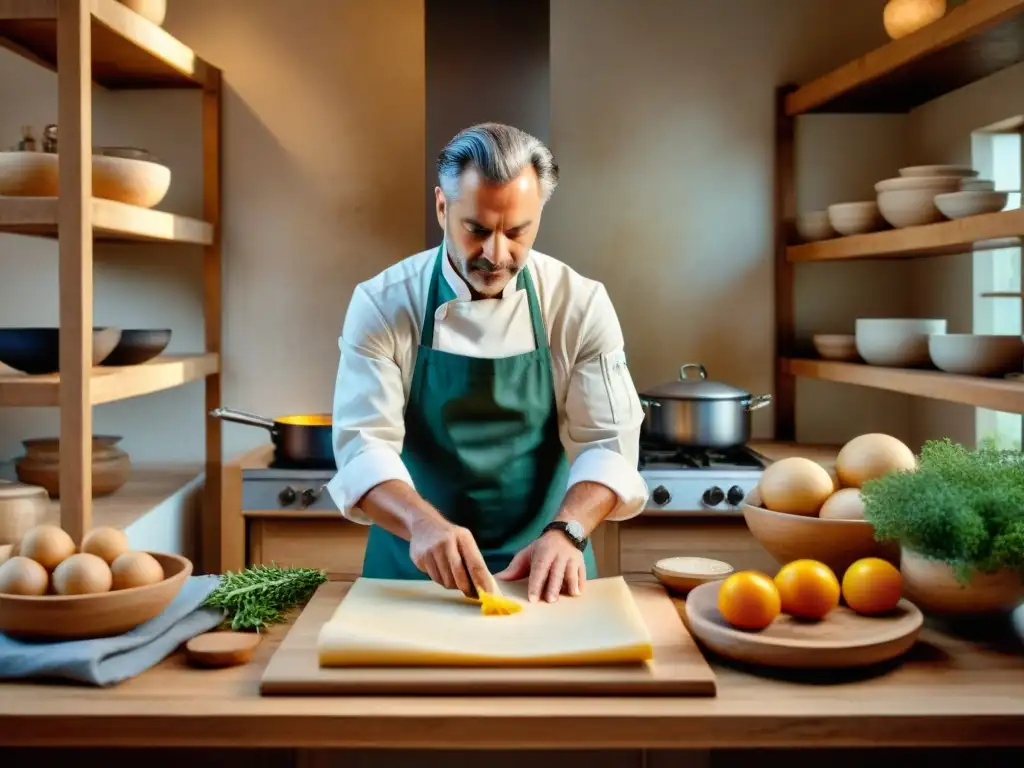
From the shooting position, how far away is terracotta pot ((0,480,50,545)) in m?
2.25

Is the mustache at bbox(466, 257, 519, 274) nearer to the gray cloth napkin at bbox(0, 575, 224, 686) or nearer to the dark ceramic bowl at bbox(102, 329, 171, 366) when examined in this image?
the gray cloth napkin at bbox(0, 575, 224, 686)

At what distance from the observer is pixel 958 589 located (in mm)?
1392

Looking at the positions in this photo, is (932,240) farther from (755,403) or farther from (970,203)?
(755,403)

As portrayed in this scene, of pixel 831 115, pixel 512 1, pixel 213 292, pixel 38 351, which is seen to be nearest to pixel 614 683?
pixel 38 351

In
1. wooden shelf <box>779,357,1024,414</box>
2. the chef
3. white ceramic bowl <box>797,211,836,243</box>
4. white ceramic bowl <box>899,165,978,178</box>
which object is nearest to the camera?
the chef

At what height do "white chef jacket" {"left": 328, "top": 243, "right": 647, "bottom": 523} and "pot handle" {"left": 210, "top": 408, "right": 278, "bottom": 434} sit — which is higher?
"white chef jacket" {"left": 328, "top": 243, "right": 647, "bottom": 523}

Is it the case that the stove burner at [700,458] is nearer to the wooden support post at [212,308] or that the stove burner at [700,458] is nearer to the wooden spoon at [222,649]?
the wooden support post at [212,308]

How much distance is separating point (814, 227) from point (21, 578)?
2528mm

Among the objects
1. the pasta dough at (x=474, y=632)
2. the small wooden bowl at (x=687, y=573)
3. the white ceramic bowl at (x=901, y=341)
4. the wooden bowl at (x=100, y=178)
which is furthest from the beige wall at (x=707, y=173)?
the pasta dough at (x=474, y=632)

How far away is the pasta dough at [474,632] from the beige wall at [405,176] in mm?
1981

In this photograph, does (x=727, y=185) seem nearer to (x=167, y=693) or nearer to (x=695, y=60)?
(x=695, y=60)

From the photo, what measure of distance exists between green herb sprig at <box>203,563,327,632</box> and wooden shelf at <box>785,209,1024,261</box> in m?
1.51

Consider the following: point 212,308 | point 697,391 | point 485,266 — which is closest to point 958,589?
point 485,266

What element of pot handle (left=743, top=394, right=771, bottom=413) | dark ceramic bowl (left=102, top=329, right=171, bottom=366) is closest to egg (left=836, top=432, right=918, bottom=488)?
pot handle (left=743, top=394, right=771, bottom=413)
